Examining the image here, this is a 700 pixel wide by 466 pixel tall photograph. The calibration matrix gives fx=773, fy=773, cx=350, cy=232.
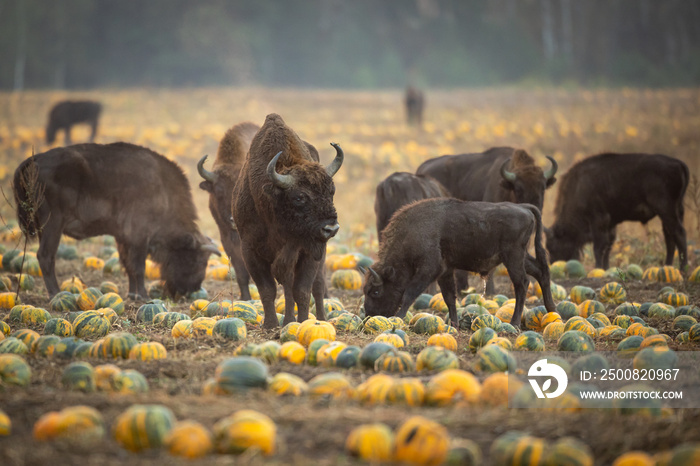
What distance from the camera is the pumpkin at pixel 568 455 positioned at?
418 cm

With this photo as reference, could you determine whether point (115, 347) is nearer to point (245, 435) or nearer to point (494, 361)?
point (245, 435)

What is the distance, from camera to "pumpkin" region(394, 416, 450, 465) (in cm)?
424

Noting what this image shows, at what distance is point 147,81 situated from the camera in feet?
221

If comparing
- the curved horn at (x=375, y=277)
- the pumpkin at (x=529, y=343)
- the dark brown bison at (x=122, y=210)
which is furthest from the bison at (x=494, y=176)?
the dark brown bison at (x=122, y=210)

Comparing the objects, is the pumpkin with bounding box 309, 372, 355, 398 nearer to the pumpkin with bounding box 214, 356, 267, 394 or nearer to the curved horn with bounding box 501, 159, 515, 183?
the pumpkin with bounding box 214, 356, 267, 394

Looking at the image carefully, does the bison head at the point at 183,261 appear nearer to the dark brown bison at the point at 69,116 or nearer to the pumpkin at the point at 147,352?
the pumpkin at the point at 147,352

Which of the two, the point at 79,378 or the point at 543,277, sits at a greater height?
the point at 543,277

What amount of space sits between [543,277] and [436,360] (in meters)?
3.56

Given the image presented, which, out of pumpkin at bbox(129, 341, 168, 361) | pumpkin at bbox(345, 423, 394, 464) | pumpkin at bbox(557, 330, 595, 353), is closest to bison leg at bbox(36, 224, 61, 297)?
pumpkin at bbox(129, 341, 168, 361)

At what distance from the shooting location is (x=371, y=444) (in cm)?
431

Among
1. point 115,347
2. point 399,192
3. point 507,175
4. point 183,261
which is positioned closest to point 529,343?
point 115,347

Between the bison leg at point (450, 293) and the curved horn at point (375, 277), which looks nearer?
the curved horn at point (375, 277)

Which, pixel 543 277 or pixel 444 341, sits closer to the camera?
pixel 444 341

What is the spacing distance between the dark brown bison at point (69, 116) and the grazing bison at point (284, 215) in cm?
1910
